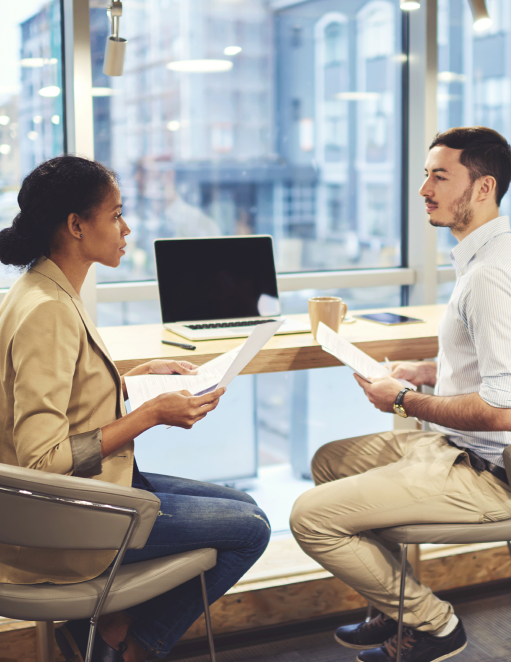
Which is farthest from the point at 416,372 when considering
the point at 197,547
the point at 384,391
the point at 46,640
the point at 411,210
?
the point at 411,210

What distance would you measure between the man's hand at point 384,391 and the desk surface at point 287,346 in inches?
6.8

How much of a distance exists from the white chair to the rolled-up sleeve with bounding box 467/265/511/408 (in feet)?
2.52

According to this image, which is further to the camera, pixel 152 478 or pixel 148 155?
pixel 148 155

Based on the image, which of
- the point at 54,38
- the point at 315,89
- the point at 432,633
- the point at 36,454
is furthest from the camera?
the point at 315,89

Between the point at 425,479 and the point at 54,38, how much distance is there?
208cm

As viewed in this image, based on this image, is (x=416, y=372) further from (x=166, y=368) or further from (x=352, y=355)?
(x=166, y=368)

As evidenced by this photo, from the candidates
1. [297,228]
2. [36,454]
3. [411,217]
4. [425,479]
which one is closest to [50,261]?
[36,454]

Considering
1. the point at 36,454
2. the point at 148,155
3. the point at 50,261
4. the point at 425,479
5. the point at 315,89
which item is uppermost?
the point at 315,89

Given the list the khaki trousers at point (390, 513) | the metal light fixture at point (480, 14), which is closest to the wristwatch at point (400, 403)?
the khaki trousers at point (390, 513)

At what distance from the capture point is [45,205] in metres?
1.34

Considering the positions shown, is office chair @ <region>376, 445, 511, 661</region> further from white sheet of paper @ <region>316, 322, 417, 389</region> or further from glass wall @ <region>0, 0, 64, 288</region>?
glass wall @ <region>0, 0, 64, 288</region>

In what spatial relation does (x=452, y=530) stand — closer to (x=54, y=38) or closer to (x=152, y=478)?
(x=152, y=478)

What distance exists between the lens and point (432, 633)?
62.6 inches

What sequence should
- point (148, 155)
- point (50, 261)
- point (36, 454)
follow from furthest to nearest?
point (148, 155)
point (50, 261)
point (36, 454)
